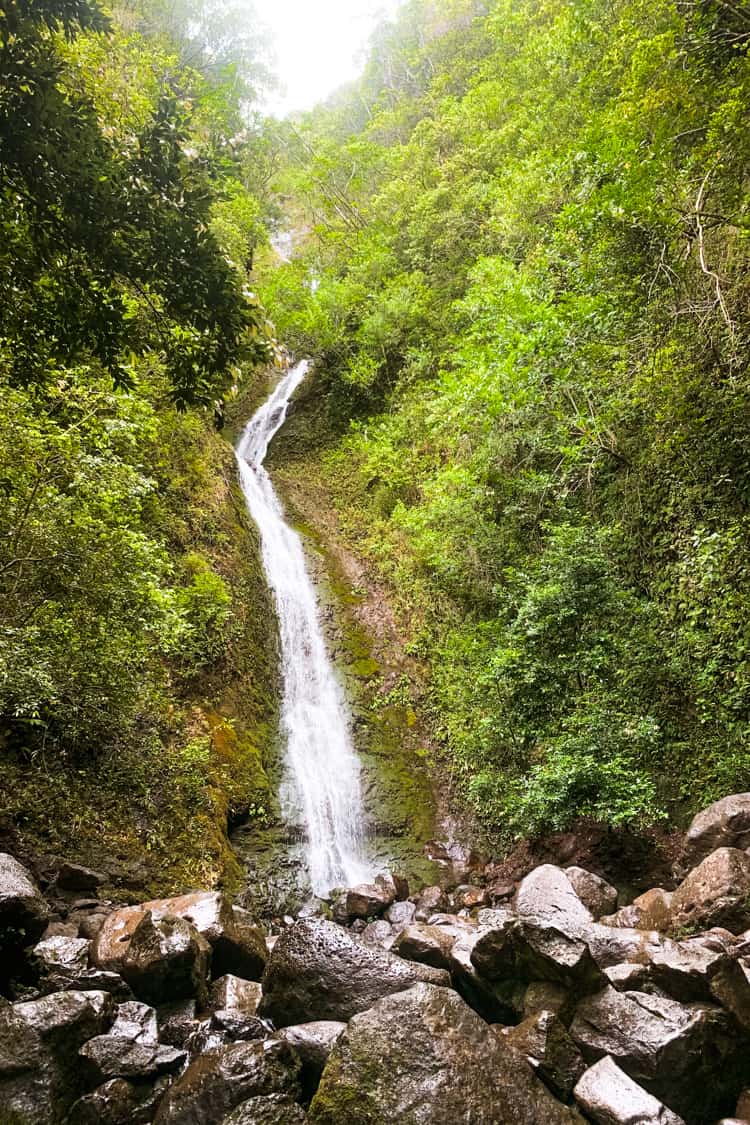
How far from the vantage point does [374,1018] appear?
331cm

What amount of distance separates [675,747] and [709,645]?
1.51m

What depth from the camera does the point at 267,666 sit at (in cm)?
1332

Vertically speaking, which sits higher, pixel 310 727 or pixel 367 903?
pixel 310 727

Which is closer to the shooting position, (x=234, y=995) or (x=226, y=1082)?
(x=226, y=1082)

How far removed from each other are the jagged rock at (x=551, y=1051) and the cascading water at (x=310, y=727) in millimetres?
6230

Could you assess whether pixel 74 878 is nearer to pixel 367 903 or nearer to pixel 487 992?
pixel 367 903

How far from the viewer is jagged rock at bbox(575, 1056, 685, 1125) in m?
3.01

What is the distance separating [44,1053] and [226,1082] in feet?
3.94

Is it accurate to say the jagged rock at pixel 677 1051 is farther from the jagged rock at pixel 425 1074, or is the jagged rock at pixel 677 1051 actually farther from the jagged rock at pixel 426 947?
the jagged rock at pixel 426 947

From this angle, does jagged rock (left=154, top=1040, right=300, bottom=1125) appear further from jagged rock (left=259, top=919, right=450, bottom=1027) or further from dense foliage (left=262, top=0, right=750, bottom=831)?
dense foliage (left=262, top=0, right=750, bottom=831)

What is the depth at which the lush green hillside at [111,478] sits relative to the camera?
3.90 m

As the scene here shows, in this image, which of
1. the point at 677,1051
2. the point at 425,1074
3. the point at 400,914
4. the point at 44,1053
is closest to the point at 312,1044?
the point at 425,1074

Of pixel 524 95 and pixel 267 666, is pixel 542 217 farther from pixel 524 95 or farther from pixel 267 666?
pixel 267 666

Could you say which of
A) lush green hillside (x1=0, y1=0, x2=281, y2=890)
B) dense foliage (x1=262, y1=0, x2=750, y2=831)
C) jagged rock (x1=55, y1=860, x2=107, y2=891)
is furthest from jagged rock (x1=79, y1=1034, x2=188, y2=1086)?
dense foliage (x1=262, y1=0, x2=750, y2=831)
